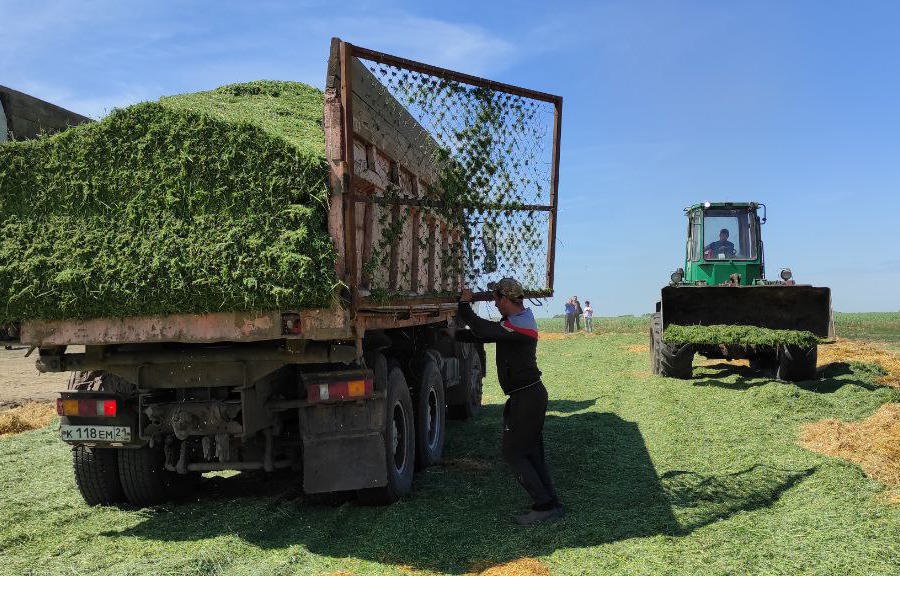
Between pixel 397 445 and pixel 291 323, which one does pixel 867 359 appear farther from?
pixel 291 323

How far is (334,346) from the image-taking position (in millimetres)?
5395

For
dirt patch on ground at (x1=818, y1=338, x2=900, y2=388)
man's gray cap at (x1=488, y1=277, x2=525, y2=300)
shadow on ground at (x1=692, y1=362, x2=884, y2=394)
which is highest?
man's gray cap at (x1=488, y1=277, x2=525, y2=300)

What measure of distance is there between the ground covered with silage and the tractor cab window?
10791mm

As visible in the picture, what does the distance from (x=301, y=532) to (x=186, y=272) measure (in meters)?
1.97

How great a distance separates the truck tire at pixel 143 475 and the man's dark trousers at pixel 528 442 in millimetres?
2831

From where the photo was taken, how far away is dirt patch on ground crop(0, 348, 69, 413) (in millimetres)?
13297

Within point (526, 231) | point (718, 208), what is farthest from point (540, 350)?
point (526, 231)

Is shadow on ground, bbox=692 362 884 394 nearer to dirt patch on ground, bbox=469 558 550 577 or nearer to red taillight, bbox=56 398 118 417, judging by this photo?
dirt patch on ground, bbox=469 558 550 577

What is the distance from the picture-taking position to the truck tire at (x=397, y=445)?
6031mm

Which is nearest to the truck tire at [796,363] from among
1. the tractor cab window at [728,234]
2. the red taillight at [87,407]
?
the tractor cab window at [728,234]

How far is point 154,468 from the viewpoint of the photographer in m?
6.25

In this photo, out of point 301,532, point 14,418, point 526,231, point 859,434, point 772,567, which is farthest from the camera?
point 14,418

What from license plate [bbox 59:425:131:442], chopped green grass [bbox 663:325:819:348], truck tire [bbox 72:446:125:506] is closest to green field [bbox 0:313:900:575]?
truck tire [bbox 72:446:125:506]

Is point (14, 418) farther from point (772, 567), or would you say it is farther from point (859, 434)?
point (859, 434)
